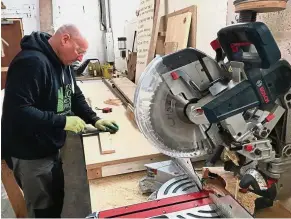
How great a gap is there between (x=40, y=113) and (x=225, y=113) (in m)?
1.00

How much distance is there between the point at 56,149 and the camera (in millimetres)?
1634

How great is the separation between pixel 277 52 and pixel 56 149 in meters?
1.33

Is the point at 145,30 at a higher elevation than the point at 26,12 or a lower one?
lower

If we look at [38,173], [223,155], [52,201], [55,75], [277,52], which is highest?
[277,52]

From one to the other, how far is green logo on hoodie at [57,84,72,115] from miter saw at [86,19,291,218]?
880 millimetres

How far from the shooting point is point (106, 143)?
1497 mm

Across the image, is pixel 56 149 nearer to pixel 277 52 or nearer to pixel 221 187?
pixel 221 187

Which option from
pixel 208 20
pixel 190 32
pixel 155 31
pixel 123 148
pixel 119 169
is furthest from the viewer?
pixel 155 31

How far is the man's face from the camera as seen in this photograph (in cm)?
149

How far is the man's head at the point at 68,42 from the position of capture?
4.88 ft

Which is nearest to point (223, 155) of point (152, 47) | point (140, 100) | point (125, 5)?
point (140, 100)

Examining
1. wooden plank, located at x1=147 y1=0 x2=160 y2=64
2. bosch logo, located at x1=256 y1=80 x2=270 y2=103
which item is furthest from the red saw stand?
wooden plank, located at x1=147 y1=0 x2=160 y2=64

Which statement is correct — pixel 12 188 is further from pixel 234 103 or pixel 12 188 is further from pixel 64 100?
pixel 234 103

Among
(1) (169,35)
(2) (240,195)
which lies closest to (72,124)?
(2) (240,195)
